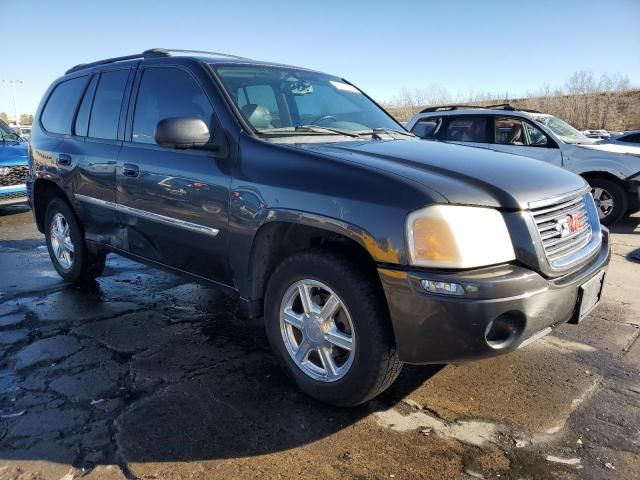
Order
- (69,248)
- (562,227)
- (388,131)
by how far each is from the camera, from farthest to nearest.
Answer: (69,248), (388,131), (562,227)

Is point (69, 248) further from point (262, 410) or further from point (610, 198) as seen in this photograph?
point (610, 198)

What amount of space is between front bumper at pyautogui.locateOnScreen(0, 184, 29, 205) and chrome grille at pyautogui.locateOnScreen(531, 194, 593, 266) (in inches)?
332

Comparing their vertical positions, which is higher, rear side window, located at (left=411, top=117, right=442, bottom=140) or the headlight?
rear side window, located at (left=411, top=117, right=442, bottom=140)

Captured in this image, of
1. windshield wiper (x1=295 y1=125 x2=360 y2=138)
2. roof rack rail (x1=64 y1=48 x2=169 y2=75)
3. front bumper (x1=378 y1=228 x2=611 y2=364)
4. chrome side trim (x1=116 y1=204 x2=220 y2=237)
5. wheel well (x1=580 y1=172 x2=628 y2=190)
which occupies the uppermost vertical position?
roof rack rail (x1=64 y1=48 x2=169 y2=75)

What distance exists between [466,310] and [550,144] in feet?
23.7

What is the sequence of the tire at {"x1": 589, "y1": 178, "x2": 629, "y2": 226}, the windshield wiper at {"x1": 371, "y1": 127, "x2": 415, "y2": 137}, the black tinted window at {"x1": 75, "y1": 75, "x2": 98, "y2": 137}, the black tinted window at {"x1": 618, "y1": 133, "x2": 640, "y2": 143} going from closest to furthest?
the windshield wiper at {"x1": 371, "y1": 127, "x2": 415, "y2": 137}, the black tinted window at {"x1": 75, "y1": 75, "x2": 98, "y2": 137}, the tire at {"x1": 589, "y1": 178, "x2": 629, "y2": 226}, the black tinted window at {"x1": 618, "y1": 133, "x2": 640, "y2": 143}

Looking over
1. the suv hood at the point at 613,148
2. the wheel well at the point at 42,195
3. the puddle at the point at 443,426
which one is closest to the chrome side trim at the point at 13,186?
the wheel well at the point at 42,195

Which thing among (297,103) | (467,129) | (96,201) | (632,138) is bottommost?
(632,138)

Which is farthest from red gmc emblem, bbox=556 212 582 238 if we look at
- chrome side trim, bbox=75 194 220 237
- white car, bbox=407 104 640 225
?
white car, bbox=407 104 640 225

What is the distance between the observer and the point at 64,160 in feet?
14.4

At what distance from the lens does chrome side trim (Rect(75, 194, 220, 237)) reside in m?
3.12

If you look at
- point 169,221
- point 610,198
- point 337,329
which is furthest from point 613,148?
point 169,221

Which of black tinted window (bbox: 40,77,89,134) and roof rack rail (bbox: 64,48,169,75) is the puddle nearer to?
roof rack rail (bbox: 64,48,169,75)

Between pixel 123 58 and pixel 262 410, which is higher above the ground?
pixel 123 58
